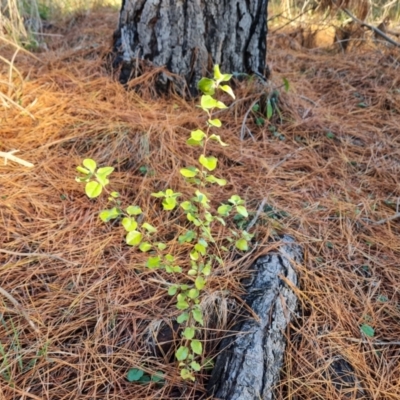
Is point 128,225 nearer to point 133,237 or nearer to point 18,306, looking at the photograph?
point 133,237

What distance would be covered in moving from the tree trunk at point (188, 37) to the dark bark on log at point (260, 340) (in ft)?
4.00

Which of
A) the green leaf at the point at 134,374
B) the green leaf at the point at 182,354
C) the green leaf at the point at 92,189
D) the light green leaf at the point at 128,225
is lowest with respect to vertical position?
the green leaf at the point at 134,374

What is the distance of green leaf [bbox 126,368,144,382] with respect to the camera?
3.59 feet

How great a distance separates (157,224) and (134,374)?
0.55 m

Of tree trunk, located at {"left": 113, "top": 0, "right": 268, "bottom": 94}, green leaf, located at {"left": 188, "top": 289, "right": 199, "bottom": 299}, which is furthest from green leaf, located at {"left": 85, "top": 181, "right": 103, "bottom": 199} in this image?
tree trunk, located at {"left": 113, "top": 0, "right": 268, "bottom": 94}

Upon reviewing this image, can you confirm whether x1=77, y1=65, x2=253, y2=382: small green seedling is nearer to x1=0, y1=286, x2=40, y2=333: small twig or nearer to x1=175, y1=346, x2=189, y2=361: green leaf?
x1=175, y1=346, x2=189, y2=361: green leaf

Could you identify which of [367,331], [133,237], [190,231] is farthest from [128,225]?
[367,331]

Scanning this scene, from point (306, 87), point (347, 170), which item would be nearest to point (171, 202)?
point (347, 170)

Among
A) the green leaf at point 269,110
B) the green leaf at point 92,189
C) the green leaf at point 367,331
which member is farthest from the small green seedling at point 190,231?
the green leaf at point 269,110

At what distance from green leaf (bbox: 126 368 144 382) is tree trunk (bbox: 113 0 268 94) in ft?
4.97

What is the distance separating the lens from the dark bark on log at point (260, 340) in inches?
40.9

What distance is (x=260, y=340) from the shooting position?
113 centimetres

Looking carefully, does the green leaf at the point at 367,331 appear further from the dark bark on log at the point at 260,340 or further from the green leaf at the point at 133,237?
the green leaf at the point at 133,237

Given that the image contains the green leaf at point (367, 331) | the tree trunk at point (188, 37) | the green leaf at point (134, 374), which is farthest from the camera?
the tree trunk at point (188, 37)
